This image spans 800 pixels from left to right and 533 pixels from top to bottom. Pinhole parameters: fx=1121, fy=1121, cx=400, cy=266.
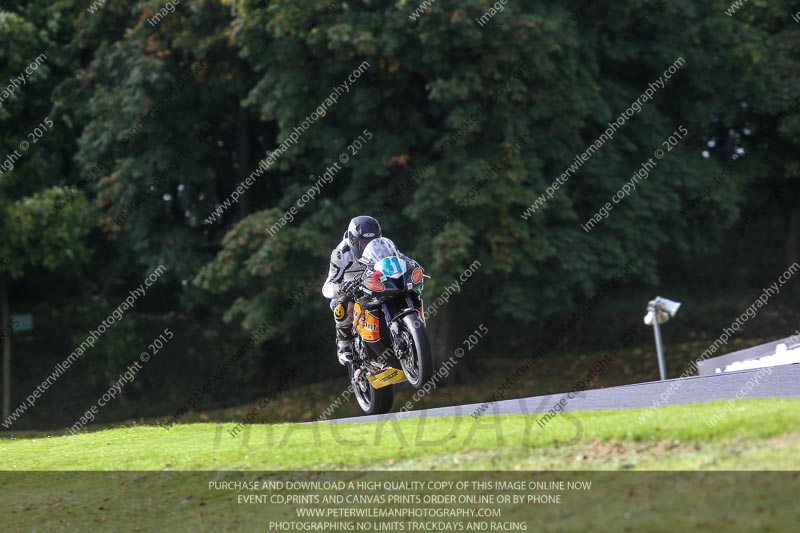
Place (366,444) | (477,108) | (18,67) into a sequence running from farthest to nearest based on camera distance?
(18,67), (477,108), (366,444)

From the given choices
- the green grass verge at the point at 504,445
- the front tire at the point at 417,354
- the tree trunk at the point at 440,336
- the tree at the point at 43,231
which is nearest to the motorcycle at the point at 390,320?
the front tire at the point at 417,354

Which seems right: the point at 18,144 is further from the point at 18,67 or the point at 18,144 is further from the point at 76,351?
the point at 76,351

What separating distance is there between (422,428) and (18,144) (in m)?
19.8

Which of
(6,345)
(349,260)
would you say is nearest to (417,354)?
(349,260)

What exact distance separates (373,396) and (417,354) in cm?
183

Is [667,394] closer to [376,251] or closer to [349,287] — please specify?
[376,251]

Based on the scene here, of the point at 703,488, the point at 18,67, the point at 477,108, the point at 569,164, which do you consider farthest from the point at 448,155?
the point at 703,488

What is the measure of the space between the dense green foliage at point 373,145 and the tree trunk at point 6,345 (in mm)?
1044

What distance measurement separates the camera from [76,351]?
3056cm

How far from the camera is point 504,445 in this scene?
997 centimetres

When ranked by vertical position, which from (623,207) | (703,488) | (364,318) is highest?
(623,207)

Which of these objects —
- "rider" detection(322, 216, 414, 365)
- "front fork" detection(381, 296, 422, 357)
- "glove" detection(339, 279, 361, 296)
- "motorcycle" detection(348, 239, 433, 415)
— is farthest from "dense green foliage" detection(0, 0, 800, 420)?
"front fork" detection(381, 296, 422, 357)

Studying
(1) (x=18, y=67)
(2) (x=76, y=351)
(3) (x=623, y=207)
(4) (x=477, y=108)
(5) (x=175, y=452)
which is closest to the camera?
(5) (x=175, y=452)

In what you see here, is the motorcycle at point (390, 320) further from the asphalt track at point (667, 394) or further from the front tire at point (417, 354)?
the asphalt track at point (667, 394)
